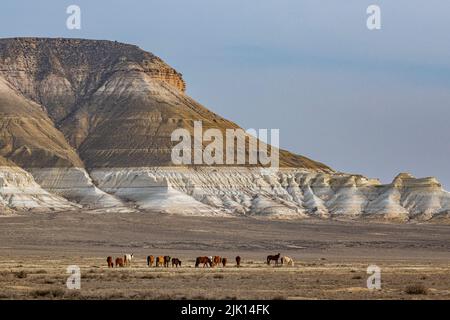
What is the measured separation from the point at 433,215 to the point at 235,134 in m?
36.6

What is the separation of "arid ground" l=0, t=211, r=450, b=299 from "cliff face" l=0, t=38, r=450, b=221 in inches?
539

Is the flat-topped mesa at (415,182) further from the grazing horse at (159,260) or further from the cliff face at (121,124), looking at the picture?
the grazing horse at (159,260)

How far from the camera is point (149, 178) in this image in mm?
160750

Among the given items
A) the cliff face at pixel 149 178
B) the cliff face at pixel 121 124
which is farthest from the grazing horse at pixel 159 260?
the cliff face at pixel 121 124

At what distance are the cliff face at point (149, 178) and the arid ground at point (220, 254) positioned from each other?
539 inches

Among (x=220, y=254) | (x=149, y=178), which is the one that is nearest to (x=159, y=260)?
(x=220, y=254)

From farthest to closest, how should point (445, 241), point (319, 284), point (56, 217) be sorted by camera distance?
point (56, 217), point (445, 241), point (319, 284)

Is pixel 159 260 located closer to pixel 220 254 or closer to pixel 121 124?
pixel 220 254

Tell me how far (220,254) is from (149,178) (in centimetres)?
7386

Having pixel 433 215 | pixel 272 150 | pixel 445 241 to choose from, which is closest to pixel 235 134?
pixel 272 150

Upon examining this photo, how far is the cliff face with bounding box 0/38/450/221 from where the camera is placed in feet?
504

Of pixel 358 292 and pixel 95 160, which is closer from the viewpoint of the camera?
pixel 358 292
